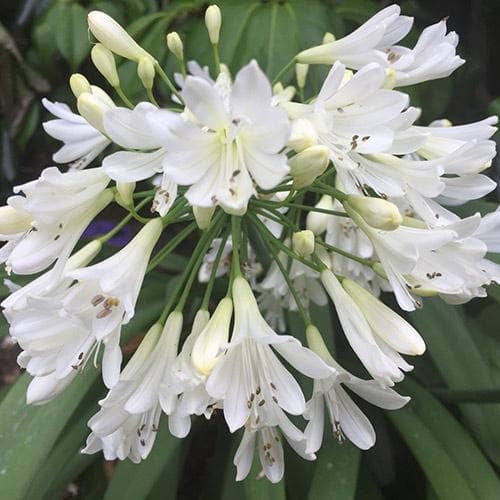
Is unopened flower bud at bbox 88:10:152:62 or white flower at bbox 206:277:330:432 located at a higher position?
unopened flower bud at bbox 88:10:152:62

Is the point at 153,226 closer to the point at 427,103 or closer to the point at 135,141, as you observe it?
the point at 135,141

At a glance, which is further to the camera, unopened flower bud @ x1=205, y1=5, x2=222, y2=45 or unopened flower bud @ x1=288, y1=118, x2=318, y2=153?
unopened flower bud @ x1=205, y1=5, x2=222, y2=45

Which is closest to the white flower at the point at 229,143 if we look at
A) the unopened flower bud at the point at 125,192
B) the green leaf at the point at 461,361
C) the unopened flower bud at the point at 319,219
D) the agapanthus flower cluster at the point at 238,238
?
the agapanthus flower cluster at the point at 238,238

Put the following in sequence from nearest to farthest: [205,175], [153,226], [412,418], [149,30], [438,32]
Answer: [205,175] → [153,226] → [438,32] → [412,418] → [149,30]

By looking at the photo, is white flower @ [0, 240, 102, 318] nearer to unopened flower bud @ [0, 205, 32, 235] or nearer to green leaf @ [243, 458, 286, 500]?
unopened flower bud @ [0, 205, 32, 235]

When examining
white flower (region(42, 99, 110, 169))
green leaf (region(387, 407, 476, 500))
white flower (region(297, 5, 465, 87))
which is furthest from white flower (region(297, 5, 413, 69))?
green leaf (region(387, 407, 476, 500))

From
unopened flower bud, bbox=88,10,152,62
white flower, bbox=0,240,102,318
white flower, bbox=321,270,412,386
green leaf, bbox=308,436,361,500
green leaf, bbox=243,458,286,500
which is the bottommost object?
green leaf, bbox=308,436,361,500

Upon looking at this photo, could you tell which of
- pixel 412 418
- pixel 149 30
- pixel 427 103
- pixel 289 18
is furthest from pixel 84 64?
pixel 412 418
